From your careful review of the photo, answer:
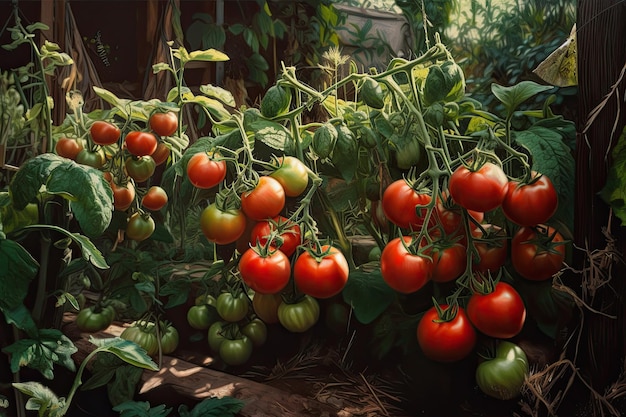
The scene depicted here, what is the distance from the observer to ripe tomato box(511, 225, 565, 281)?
1.04m

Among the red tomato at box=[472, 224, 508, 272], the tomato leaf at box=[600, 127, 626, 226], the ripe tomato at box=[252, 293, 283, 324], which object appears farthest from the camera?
the ripe tomato at box=[252, 293, 283, 324]

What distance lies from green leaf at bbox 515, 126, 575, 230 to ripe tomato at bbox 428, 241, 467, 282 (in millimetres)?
167

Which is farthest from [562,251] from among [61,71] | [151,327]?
[61,71]

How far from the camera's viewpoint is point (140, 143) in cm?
122

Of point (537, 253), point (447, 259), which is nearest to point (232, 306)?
point (447, 259)

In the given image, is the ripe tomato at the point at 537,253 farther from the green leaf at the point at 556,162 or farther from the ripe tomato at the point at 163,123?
the ripe tomato at the point at 163,123

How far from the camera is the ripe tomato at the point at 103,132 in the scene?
47.2 inches

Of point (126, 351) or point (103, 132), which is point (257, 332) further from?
point (103, 132)

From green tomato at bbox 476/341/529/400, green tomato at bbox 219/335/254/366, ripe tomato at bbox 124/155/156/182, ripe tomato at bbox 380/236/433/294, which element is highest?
ripe tomato at bbox 124/155/156/182

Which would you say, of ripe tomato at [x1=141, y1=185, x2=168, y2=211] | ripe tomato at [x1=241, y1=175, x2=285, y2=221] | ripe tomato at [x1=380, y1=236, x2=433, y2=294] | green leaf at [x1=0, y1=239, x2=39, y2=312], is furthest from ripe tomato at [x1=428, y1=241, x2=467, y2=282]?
green leaf at [x1=0, y1=239, x2=39, y2=312]

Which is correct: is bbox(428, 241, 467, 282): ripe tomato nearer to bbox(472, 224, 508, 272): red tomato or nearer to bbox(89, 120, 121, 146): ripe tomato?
bbox(472, 224, 508, 272): red tomato

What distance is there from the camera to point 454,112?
3.63 feet

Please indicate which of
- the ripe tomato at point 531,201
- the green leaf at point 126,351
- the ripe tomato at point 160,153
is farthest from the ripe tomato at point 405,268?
the ripe tomato at point 160,153

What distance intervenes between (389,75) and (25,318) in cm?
71
